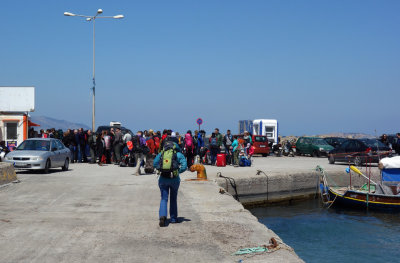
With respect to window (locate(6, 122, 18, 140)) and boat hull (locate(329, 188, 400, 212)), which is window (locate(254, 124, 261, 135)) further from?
boat hull (locate(329, 188, 400, 212))

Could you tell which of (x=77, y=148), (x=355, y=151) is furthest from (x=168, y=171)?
(x=355, y=151)

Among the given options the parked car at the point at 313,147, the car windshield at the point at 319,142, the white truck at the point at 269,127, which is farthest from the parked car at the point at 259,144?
the white truck at the point at 269,127

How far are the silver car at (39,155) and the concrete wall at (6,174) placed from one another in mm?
3461

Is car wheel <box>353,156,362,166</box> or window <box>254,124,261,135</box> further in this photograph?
window <box>254,124,261,135</box>

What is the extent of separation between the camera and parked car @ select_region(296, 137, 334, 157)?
128 feet

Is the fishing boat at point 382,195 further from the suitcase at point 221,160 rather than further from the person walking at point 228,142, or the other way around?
the person walking at point 228,142

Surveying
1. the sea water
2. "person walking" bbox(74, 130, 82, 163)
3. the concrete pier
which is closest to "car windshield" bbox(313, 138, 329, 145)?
the concrete pier

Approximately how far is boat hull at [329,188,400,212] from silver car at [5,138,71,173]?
11.1 metres

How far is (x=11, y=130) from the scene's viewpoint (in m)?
31.1

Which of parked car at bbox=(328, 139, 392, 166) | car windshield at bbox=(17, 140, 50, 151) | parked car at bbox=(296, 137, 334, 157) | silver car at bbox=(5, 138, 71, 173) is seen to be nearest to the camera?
silver car at bbox=(5, 138, 71, 173)

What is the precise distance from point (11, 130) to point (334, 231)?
21.4 meters

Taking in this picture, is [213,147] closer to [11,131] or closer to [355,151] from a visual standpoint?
[355,151]

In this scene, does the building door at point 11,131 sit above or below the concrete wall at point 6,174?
above

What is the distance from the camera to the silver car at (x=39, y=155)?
20.5m
